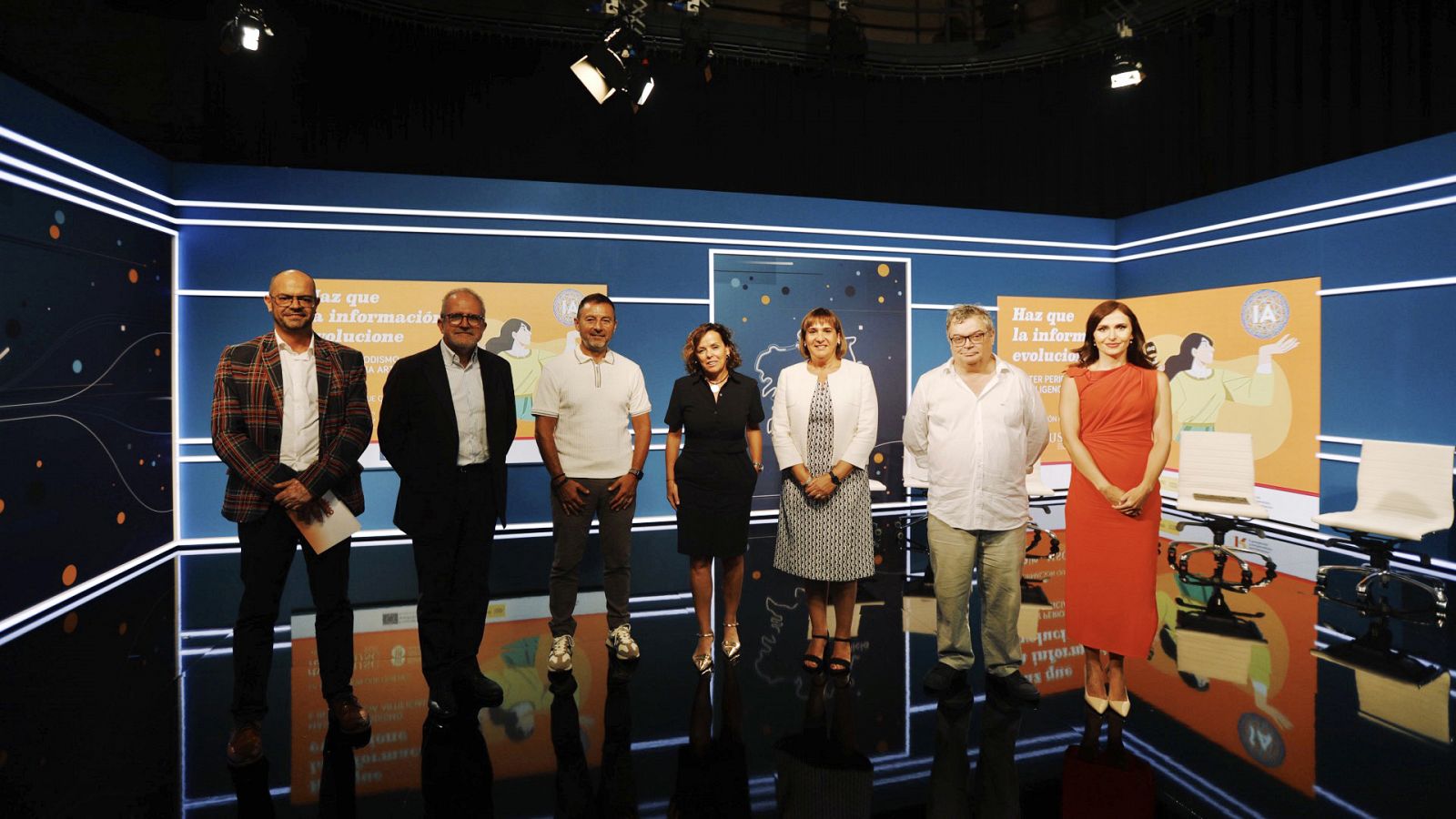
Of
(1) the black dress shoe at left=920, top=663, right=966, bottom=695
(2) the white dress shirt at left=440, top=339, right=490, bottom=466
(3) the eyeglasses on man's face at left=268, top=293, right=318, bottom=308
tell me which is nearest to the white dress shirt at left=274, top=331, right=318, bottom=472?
(3) the eyeglasses on man's face at left=268, top=293, right=318, bottom=308

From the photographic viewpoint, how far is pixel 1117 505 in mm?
2617

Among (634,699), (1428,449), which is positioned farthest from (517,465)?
(1428,449)

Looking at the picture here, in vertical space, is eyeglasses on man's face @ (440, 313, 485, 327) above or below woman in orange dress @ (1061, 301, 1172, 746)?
above

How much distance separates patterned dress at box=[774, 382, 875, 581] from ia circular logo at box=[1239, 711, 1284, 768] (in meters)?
1.43

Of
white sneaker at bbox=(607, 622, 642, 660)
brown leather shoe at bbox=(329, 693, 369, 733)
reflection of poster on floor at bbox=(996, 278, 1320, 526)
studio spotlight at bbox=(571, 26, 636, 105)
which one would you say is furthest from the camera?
reflection of poster on floor at bbox=(996, 278, 1320, 526)

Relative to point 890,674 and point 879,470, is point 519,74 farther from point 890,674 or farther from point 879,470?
point 890,674

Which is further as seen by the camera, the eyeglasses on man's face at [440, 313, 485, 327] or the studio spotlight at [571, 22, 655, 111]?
the studio spotlight at [571, 22, 655, 111]

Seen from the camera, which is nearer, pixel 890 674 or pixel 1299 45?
pixel 890 674

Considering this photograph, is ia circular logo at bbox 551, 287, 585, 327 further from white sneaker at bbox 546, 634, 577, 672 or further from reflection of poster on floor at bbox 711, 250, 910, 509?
white sneaker at bbox 546, 634, 577, 672

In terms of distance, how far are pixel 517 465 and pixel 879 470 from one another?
10.7 feet

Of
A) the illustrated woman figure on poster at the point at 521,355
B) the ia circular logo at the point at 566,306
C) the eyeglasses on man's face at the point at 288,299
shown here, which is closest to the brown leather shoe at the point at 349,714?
the eyeglasses on man's face at the point at 288,299

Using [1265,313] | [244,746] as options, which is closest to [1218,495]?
[1265,313]

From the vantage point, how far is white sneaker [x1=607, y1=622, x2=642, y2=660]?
10.4 ft

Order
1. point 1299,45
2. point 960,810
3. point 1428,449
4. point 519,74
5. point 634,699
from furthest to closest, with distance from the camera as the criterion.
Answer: point 519,74 < point 1299,45 < point 1428,449 < point 634,699 < point 960,810
